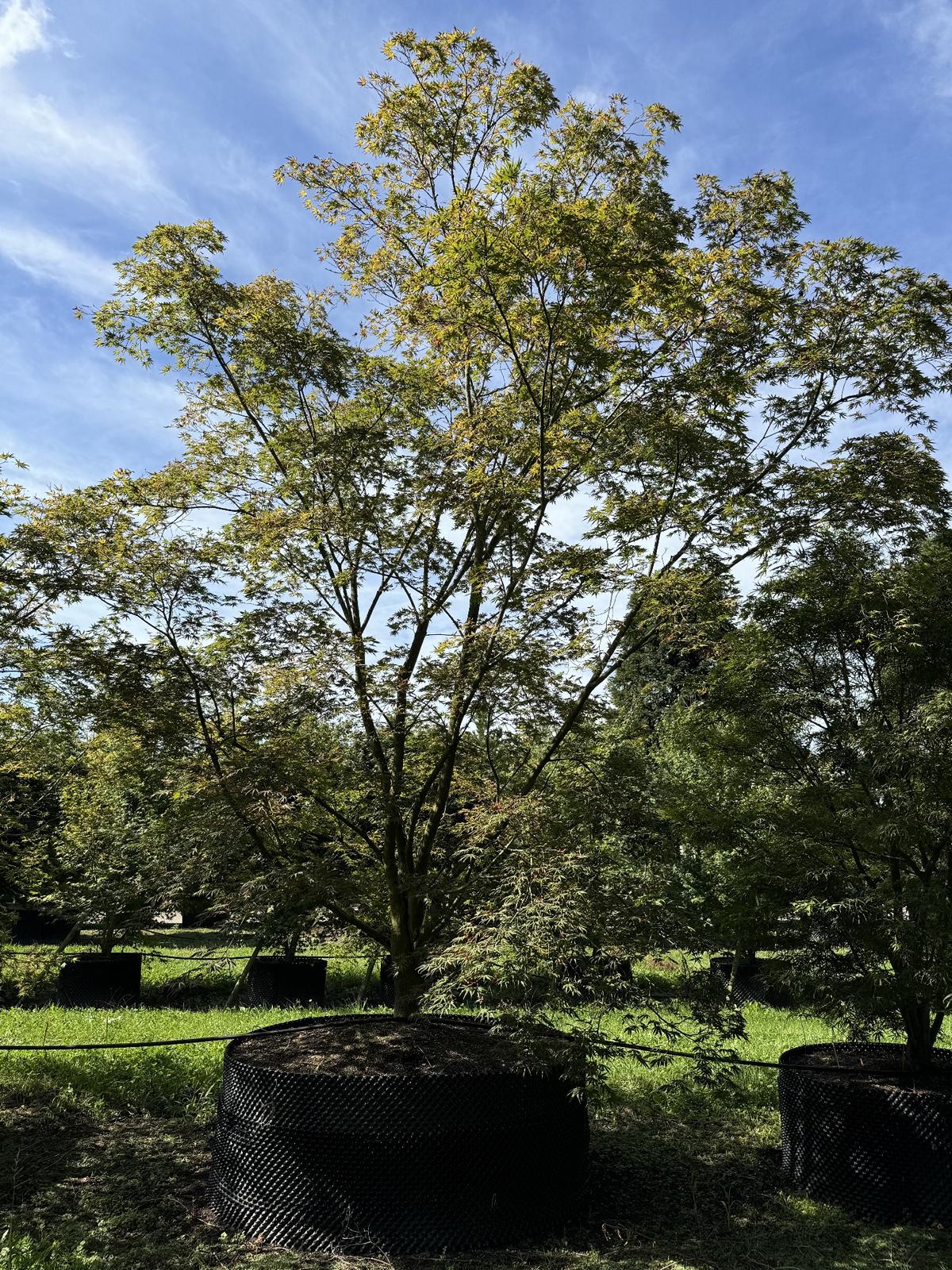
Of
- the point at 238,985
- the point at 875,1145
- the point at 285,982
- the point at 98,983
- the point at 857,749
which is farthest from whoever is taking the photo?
the point at 285,982

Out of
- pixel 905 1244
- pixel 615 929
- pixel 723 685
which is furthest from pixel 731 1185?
pixel 723 685

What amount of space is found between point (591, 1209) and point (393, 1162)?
3.98ft

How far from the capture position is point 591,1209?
4492 mm

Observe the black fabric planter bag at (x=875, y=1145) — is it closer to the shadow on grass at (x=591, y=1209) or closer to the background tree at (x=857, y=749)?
the shadow on grass at (x=591, y=1209)

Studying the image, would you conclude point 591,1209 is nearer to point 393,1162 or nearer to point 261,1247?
point 393,1162

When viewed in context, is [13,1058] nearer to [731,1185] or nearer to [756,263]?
[731,1185]

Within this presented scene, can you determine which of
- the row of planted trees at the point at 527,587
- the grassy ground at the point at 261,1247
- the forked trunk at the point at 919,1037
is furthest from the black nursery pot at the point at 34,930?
the forked trunk at the point at 919,1037

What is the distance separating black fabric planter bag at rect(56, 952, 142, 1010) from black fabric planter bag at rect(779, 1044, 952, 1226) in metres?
8.17

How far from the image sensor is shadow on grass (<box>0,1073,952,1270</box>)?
385cm

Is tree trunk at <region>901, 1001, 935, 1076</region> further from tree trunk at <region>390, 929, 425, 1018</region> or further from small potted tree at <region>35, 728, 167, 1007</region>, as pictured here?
small potted tree at <region>35, 728, 167, 1007</region>

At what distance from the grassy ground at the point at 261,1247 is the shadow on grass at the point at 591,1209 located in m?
0.01

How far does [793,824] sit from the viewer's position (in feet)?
17.3

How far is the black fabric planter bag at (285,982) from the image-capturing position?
10500mm

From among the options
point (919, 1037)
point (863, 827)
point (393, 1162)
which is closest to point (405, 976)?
point (393, 1162)
